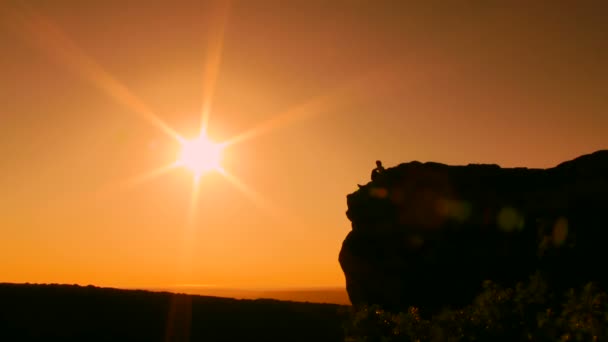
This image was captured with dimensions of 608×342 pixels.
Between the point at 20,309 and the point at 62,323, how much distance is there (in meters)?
2.72

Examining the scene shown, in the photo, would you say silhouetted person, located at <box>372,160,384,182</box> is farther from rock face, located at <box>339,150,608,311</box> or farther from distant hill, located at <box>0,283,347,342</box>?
distant hill, located at <box>0,283,347,342</box>

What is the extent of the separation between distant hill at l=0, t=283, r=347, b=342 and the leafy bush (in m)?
25.2

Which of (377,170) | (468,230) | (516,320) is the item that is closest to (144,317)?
(377,170)

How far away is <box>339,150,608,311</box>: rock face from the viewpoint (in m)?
22.5

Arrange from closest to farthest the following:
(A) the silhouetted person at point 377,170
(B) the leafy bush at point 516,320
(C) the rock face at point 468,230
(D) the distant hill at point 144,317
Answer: (B) the leafy bush at point 516,320
(C) the rock face at point 468,230
(A) the silhouetted person at point 377,170
(D) the distant hill at point 144,317

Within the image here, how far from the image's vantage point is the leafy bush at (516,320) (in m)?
9.91

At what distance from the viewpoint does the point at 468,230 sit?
88.2ft

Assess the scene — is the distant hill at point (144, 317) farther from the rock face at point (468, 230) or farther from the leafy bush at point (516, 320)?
the leafy bush at point (516, 320)

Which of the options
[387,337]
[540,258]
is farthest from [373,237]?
[387,337]

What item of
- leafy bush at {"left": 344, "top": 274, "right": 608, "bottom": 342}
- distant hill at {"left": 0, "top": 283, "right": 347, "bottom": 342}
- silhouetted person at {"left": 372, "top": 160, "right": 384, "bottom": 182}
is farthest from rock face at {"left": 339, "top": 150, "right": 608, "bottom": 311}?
distant hill at {"left": 0, "top": 283, "right": 347, "bottom": 342}

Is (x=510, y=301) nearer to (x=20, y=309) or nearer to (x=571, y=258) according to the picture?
(x=571, y=258)

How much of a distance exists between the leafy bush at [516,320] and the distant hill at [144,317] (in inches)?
994

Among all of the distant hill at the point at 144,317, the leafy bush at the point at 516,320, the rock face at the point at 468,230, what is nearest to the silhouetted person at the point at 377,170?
the rock face at the point at 468,230

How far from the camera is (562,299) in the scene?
12812mm
